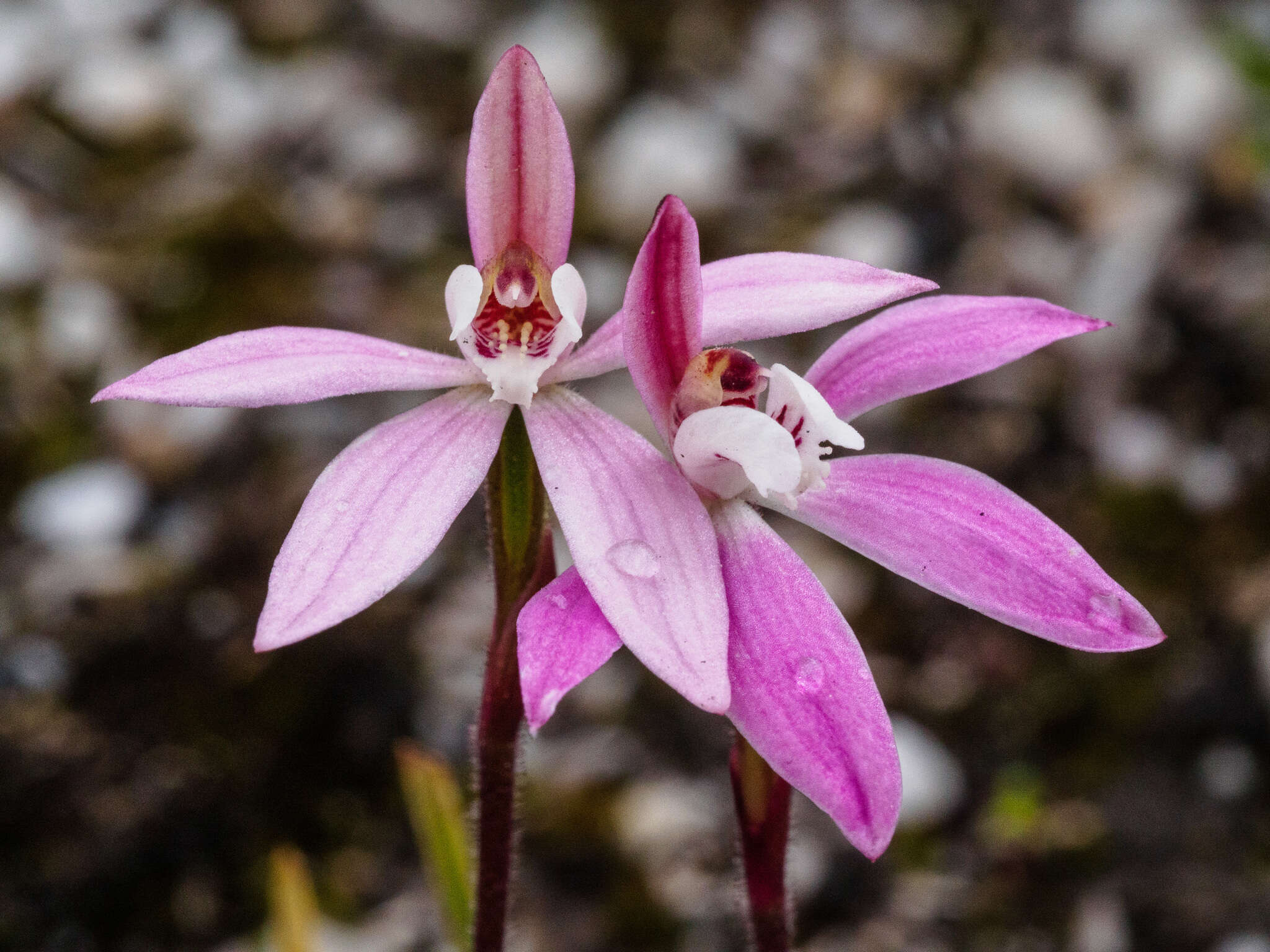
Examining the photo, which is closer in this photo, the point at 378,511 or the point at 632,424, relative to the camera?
the point at 378,511

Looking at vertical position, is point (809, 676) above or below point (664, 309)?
below

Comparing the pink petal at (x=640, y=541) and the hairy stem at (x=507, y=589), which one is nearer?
the pink petal at (x=640, y=541)

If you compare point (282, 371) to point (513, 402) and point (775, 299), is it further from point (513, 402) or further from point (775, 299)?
point (775, 299)

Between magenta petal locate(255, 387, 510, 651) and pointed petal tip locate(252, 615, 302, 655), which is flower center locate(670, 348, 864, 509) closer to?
magenta petal locate(255, 387, 510, 651)

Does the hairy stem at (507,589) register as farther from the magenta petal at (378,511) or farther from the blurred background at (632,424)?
the blurred background at (632,424)

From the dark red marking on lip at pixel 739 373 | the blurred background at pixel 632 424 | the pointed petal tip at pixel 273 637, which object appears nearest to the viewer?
the pointed petal tip at pixel 273 637

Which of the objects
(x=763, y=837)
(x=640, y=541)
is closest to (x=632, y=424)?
(x=763, y=837)

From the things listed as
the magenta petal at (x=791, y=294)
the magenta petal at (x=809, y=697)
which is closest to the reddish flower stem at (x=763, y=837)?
the magenta petal at (x=809, y=697)
